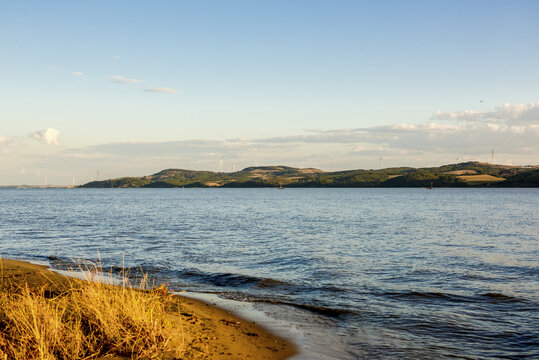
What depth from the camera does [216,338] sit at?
11.8 m

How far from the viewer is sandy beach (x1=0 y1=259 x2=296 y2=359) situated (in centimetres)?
1037

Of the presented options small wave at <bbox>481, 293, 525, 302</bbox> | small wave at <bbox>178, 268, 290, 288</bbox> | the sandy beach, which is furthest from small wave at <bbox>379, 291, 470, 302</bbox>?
the sandy beach

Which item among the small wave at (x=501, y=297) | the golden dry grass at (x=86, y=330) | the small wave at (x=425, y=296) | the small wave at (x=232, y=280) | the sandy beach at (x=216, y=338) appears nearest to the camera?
the golden dry grass at (x=86, y=330)

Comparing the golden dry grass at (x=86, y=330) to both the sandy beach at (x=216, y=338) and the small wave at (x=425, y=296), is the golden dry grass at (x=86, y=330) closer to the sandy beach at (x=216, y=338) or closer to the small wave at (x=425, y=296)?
the sandy beach at (x=216, y=338)

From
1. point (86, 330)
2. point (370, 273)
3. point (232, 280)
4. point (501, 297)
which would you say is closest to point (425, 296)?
point (501, 297)

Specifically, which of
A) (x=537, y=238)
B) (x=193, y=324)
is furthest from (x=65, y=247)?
(x=537, y=238)

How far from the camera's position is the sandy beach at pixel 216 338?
10367mm

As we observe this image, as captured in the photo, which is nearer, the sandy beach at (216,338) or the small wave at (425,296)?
the sandy beach at (216,338)

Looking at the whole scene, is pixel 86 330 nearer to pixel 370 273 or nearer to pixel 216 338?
pixel 216 338

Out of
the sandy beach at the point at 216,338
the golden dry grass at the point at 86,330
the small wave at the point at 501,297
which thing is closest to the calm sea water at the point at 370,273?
the small wave at the point at 501,297

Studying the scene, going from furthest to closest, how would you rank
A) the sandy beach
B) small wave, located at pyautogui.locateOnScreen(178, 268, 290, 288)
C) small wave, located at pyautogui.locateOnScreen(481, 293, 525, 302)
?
1. small wave, located at pyautogui.locateOnScreen(178, 268, 290, 288)
2. small wave, located at pyautogui.locateOnScreen(481, 293, 525, 302)
3. the sandy beach

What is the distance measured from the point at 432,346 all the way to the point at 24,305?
11716 millimetres

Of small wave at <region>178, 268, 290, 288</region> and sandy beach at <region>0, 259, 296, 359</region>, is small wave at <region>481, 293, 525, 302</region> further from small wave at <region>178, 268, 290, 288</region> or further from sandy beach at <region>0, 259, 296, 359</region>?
sandy beach at <region>0, 259, 296, 359</region>

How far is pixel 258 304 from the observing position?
17016mm
